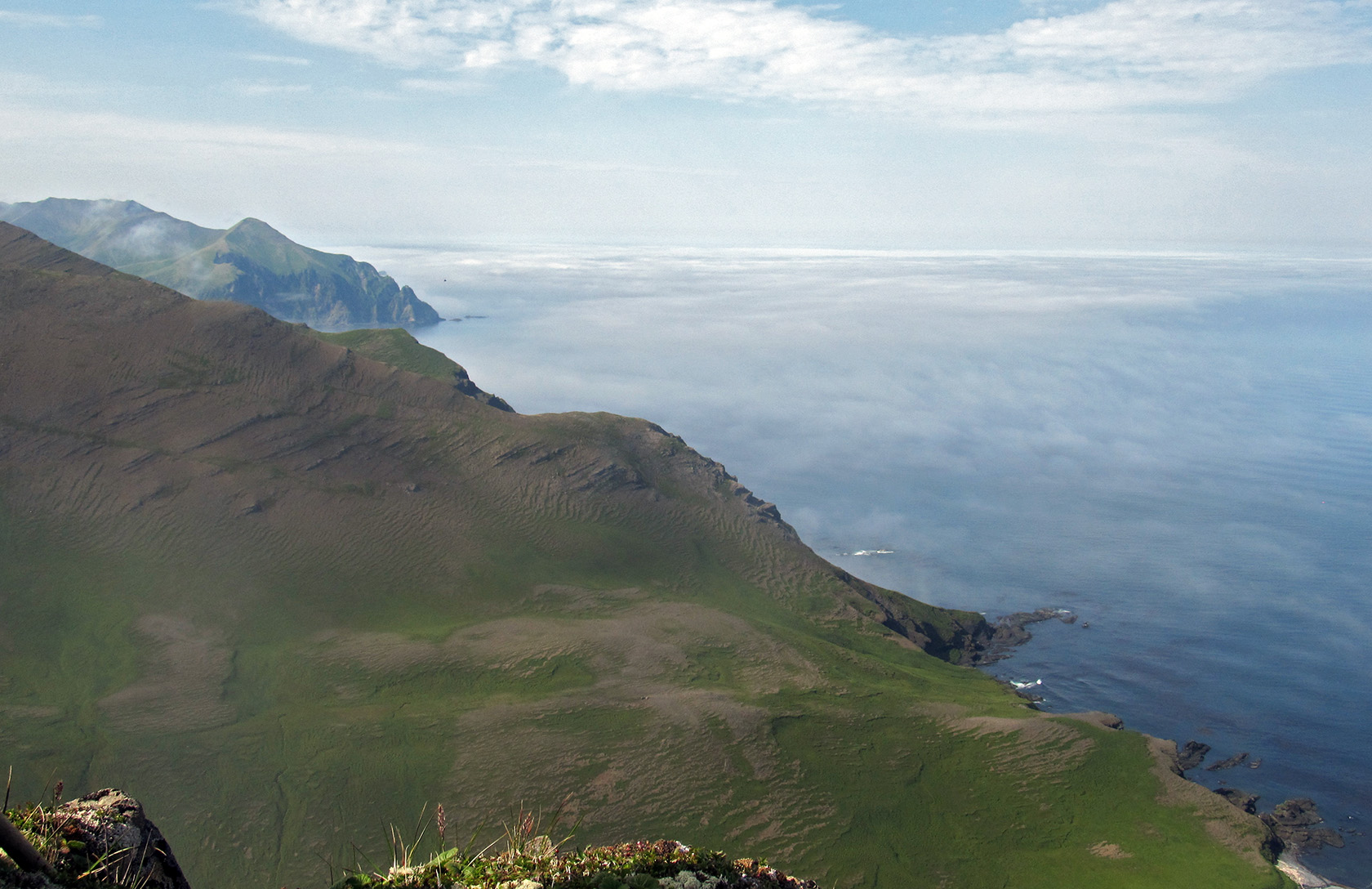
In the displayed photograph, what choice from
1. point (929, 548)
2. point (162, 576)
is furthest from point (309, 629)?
point (929, 548)

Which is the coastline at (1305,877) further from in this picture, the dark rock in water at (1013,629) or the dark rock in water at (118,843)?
the dark rock in water at (118,843)

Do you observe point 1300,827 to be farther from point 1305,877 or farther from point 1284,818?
point 1305,877

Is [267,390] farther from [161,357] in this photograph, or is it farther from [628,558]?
[628,558]

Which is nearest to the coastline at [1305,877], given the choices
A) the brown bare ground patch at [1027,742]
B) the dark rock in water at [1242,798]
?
the dark rock in water at [1242,798]

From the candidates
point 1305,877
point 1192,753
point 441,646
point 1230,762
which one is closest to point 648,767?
point 441,646

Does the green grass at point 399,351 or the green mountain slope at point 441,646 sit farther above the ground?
the green grass at point 399,351

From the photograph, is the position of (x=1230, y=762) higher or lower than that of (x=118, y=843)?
lower
